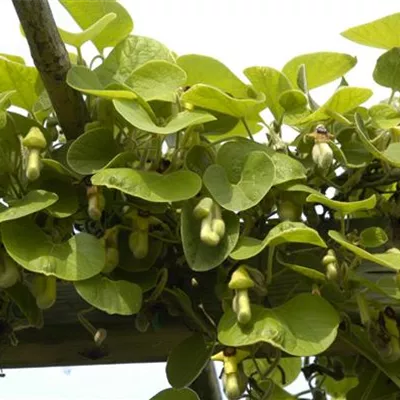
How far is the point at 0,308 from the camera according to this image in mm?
744

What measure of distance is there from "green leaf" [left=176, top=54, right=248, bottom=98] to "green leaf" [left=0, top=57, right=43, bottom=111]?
12cm

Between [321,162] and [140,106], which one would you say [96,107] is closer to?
[140,106]

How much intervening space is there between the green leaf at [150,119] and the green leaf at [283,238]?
0.09 meters

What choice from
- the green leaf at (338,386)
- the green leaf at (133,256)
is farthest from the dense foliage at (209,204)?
the green leaf at (338,386)

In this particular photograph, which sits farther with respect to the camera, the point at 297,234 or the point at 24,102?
the point at 24,102

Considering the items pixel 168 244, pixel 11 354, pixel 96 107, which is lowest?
pixel 11 354

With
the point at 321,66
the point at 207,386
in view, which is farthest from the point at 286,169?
the point at 207,386

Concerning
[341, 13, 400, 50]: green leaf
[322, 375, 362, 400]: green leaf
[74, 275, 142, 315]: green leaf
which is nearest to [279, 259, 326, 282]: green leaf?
[74, 275, 142, 315]: green leaf

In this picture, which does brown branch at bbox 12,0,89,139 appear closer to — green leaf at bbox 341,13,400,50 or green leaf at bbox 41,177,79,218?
green leaf at bbox 41,177,79,218

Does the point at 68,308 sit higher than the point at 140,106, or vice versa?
the point at 140,106

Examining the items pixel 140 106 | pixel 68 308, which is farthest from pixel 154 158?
pixel 68 308

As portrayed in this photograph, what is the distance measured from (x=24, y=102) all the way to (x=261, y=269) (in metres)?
0.24

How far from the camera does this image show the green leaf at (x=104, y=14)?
75cm

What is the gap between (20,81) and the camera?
0.73 m
